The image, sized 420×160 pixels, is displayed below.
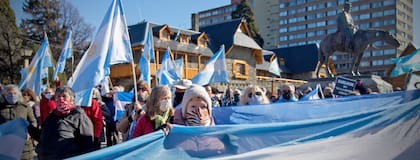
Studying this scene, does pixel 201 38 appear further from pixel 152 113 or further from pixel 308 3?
pixel 308 3

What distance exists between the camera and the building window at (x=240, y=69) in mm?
40750

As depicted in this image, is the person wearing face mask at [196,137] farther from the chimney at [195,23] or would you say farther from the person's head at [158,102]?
the chimney at [195,23]

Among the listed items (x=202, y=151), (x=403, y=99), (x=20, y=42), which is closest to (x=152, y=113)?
(x=202, y=151)

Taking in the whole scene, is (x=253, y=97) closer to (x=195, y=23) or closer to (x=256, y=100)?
(x=256, y=100)

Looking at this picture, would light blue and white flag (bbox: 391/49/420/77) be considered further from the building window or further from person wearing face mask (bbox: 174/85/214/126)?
the building window

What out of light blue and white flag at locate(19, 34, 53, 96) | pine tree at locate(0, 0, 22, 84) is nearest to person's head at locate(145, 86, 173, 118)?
light blue and white flag at locate(19, 34, 53, 96)

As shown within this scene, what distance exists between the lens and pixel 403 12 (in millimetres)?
97500

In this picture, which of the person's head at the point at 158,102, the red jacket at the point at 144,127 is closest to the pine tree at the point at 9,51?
the person's head at the point at 158,102

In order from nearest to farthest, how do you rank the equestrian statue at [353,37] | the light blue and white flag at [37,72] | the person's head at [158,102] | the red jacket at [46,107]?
the person's head at [158,102], the red jacket at [46,107], the light blue and white flag at [37,72], the equestrian statue at [353,37]

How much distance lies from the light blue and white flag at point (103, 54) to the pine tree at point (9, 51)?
1051 inches

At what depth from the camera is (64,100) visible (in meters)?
4.11

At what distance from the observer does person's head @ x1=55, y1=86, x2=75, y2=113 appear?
407 centimetres

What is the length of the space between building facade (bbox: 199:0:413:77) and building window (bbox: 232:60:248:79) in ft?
175

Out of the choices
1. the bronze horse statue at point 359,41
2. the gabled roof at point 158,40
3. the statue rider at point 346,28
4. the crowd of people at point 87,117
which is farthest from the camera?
the gabled roof at point 158,40
